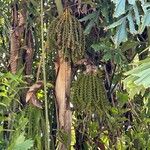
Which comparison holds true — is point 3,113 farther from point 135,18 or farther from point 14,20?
point 135,18

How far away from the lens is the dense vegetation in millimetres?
1333

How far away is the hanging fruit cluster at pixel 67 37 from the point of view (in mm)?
1354

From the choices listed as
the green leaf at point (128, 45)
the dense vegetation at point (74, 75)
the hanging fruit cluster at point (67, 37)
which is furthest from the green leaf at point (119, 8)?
the green leaf at point (128, 45)

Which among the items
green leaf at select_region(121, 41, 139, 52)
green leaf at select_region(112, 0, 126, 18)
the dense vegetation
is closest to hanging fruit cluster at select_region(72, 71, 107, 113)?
the dense vegetation

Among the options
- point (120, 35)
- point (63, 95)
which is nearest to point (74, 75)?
point (63, 95)

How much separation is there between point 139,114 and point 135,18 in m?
0.57

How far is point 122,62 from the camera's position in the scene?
148 centimetres

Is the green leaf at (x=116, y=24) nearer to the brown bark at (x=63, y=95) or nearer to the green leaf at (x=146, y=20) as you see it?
the green leaf at (x=146, y=20)

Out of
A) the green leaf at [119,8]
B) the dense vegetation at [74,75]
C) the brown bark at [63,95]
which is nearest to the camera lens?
the green leaf at [119,8]

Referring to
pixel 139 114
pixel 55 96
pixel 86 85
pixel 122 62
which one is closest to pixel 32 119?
pixel 55 96

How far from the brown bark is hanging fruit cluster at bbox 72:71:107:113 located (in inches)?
3.3

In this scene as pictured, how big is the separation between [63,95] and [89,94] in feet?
0.53

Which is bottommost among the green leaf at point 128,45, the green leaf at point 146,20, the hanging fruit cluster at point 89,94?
the hanging fruit cluster at point 89,94

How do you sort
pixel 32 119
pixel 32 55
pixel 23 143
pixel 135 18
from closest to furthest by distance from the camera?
1. pixel 23 143
2. pixel 135 18
3. pixel 32 119
4. pixel 32 55
